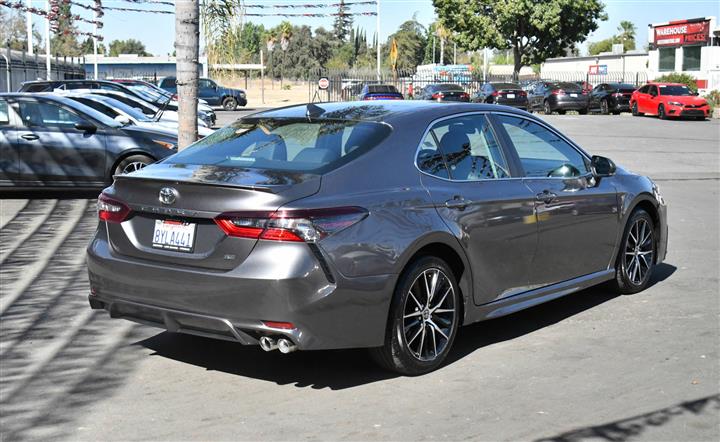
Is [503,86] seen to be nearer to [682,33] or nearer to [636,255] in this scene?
[682,33]

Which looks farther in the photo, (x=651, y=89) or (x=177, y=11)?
(x=651, y=89)

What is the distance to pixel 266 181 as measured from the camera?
5.16 meters

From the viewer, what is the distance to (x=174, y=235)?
17.3ft

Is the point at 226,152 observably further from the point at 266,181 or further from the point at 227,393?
the point at 227,393

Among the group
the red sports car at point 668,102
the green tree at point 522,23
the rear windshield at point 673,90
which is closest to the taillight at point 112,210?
the red sports car at point 668,102

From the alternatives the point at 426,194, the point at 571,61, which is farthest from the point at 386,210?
the point at 571,61

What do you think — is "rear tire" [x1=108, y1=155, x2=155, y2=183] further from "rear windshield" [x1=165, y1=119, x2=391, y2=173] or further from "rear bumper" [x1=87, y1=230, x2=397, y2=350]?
"rear bumper" [x1=87, y1=230, x2=397, y2=350]

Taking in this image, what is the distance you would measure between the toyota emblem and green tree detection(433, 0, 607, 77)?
58641 mm

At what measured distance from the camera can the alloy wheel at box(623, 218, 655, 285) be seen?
25.7 ft

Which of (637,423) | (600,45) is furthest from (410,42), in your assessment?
(637,423)

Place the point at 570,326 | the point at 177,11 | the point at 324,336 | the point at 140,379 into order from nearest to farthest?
the point at 324,336 → the point at 140,379 → the point at 570,326 → the point at 177,11

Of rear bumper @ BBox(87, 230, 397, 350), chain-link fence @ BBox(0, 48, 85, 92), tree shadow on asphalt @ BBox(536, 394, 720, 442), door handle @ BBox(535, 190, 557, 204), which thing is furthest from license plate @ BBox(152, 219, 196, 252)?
chain-link fence @ BBox(0, 48, 85, 92)

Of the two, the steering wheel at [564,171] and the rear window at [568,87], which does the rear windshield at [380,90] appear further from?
the steering wheel at [564,171]

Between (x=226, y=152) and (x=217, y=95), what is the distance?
44.3 meters
